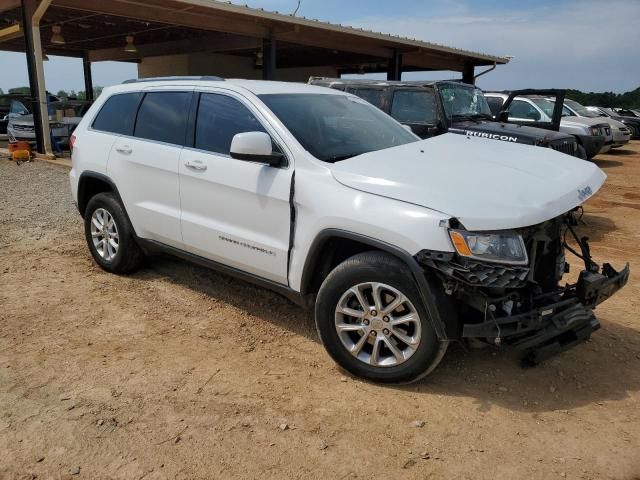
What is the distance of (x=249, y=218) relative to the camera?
3824mm

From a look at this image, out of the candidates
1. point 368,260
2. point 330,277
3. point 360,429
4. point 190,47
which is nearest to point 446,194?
point 368,260

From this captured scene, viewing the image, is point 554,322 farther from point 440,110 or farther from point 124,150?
point 440,110

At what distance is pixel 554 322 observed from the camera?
3061 millimetres

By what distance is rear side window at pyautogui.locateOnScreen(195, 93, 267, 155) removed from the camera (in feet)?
13.1

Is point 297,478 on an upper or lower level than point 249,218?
lower

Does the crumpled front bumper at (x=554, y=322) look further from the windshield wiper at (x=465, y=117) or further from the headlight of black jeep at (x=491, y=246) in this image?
the windshield wiper at (x=465, y=117)

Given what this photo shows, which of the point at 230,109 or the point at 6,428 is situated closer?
the point at 6,428

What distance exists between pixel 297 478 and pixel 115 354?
68.9 inches

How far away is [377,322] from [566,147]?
582cm

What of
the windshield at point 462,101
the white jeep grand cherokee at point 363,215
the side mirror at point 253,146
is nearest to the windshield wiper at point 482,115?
the windshield at point 462,101

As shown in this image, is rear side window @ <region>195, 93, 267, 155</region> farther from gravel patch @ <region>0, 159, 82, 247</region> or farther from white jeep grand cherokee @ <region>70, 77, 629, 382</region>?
gravel patch @ <region>0, 159, 82, 247</region>

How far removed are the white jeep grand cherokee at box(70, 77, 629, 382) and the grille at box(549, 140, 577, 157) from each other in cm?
372

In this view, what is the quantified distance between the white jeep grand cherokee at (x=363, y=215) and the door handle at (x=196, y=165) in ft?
0.04

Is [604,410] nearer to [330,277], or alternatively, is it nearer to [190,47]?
[330,277]
